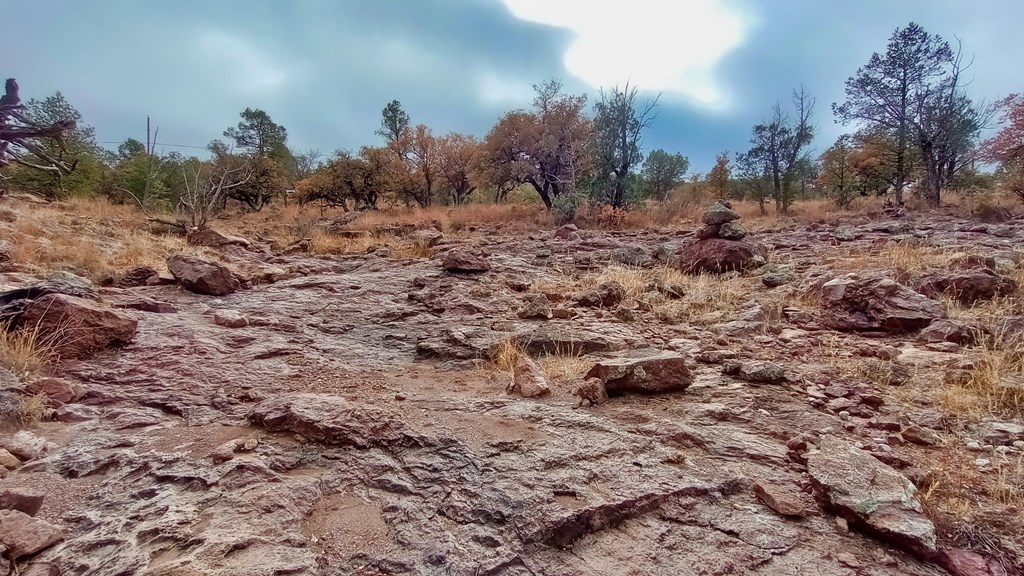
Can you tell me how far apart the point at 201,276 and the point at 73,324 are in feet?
6.68

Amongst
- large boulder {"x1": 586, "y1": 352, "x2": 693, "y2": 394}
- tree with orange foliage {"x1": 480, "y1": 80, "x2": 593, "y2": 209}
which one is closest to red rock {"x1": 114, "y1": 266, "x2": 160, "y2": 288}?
large boulder {"x1": 586, "y1": 352, "x2": 693, "y2": 394}

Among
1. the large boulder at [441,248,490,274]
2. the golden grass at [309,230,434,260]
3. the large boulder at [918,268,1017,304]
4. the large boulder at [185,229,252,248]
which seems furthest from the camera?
the large boulder at [185,229,252,248]

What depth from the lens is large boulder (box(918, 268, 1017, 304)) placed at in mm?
3768

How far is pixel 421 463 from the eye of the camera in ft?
6.11

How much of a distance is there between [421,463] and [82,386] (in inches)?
76.4

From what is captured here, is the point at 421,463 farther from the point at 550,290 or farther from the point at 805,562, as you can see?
the point at 550,290

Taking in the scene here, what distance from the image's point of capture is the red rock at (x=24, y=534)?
1261mm

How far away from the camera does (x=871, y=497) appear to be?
1474 mm

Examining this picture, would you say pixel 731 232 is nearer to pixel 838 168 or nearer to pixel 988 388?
pixel 988 388

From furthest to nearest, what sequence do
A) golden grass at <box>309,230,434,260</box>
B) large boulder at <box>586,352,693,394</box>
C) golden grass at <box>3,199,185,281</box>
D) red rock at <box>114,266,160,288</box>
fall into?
golden grass at <box>309,230,434,260</box> < golden grass at <box>3,199,185,281</box> < red rock at <box>114,266,160,288</box> < large boulder at <box>586,352,693,394</box>

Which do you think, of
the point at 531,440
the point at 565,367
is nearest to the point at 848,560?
the point at 531,440

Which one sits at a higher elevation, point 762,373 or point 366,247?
point 366,247

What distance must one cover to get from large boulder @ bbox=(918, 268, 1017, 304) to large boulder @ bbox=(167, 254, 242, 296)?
6659 mm

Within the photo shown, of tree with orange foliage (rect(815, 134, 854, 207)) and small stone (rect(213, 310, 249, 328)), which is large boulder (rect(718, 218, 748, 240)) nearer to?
small stone (rect(213, 310, 249, 328))
